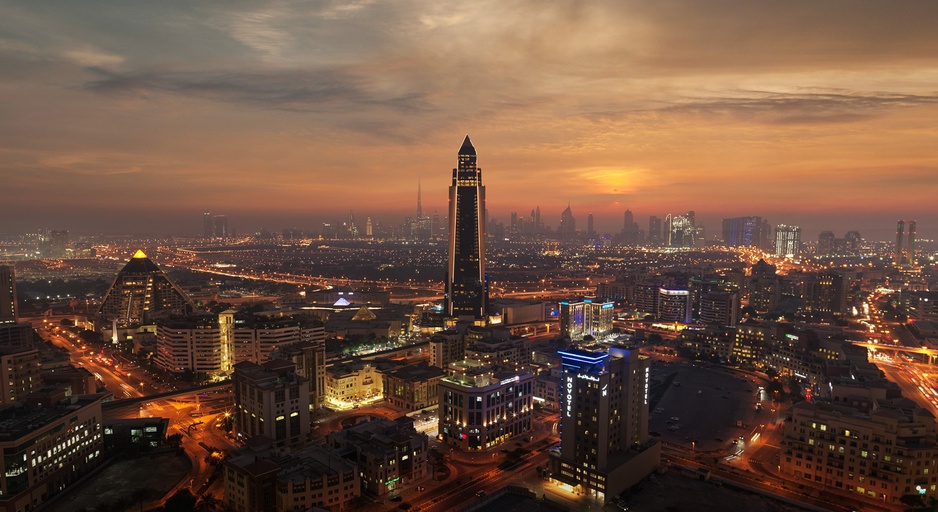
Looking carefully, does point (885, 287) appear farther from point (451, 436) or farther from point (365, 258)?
point (365, 258)

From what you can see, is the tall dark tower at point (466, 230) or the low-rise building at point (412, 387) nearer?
the low-rise building at point (412, 387)

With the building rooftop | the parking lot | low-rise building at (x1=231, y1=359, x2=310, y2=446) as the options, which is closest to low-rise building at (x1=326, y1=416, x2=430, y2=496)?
low-rise building at (x1=231, y1=359, x2=310, y2=446)

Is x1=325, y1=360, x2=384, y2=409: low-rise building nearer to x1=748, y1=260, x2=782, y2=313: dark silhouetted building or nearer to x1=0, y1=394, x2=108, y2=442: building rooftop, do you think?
x1=0, y1=394, x2=108, y2=442: building rooftop

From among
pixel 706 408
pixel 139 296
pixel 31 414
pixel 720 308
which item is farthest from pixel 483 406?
pixel 139 296

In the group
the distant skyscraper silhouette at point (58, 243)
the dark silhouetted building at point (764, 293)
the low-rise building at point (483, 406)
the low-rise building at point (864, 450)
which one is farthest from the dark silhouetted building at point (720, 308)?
the distant skyscraper silhouette at point (58, 243)

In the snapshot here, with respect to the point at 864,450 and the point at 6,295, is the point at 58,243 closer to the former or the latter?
the point at 6,295

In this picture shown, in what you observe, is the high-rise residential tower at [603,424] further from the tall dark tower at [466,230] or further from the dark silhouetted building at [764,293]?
the dark silhouetted building at [764,293]
